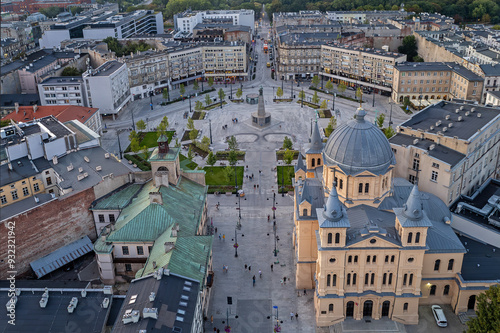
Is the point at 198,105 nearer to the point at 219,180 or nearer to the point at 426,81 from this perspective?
→ the point at 219,180

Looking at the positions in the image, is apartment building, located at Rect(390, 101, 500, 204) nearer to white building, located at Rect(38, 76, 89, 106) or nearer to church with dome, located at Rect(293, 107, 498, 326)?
church with dome, located at Rect(293, 107, 498, 326)

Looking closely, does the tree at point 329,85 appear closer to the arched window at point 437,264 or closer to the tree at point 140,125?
the tree at point 140,125

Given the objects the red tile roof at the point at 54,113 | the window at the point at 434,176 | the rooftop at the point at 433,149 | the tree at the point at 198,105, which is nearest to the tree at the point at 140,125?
the red tile roof at the point at 54,113

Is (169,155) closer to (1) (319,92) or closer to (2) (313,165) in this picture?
(2) (313,165)

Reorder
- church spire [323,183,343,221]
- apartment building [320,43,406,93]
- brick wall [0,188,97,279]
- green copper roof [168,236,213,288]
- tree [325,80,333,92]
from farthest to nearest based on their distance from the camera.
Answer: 1. tree [325,80,333,92]
2. apartment building [320,43,406,93]
3. brick wall [0,188,97,279]
4. green copper roof [168,236,213,288]
5. church spire [323,183,343,221]

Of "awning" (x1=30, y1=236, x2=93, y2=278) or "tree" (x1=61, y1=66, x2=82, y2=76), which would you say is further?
"tree" (x1=61, y1=66, x2=82, y2=76)

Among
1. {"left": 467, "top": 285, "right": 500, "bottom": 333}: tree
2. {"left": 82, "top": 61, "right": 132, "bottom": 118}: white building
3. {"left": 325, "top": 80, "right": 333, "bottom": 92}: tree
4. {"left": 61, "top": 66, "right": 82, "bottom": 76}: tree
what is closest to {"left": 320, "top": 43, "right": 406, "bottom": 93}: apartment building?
{"left": 325, "top": 80, "right": 333, "bottom": 92}: tree
